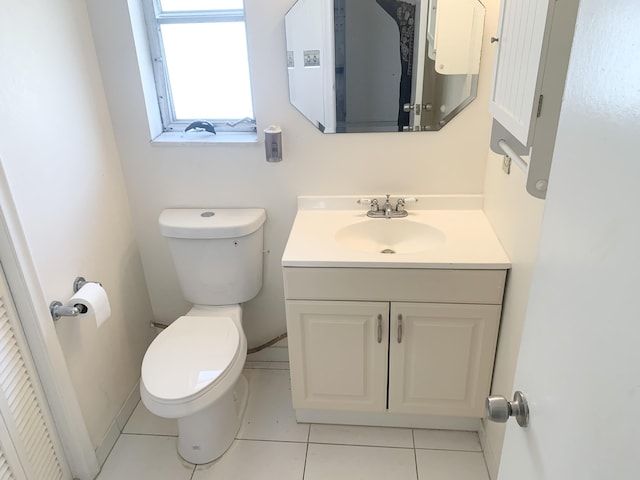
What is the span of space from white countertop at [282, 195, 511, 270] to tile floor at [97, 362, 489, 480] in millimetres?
778

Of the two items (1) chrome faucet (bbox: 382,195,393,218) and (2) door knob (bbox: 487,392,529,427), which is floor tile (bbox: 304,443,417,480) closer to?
(1) chrome faucet (bbox: 382,195,393,218)

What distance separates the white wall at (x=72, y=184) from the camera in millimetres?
1447

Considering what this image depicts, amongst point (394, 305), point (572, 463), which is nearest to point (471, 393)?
point (394, 305)

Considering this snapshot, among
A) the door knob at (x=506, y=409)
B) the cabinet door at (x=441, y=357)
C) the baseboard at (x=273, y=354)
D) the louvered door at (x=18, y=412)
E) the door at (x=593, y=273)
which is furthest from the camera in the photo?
the baseboard at (x=273, y=354)

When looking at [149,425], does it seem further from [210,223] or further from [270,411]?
[210,223]

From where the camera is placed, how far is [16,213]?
1.40 metres

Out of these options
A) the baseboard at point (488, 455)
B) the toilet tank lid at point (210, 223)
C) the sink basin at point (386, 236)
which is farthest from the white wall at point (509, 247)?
the toilet tank lid at point (210, 223)

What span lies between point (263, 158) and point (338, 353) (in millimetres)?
814

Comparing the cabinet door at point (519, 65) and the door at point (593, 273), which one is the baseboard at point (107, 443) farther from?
the cabinet door at point (519, 65)

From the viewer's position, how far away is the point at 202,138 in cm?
202

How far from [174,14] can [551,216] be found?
173 centimetres

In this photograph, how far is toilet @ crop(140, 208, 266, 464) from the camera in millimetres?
1660

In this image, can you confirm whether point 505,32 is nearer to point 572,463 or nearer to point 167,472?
point 572,463

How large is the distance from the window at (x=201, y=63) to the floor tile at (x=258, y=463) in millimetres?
1278
